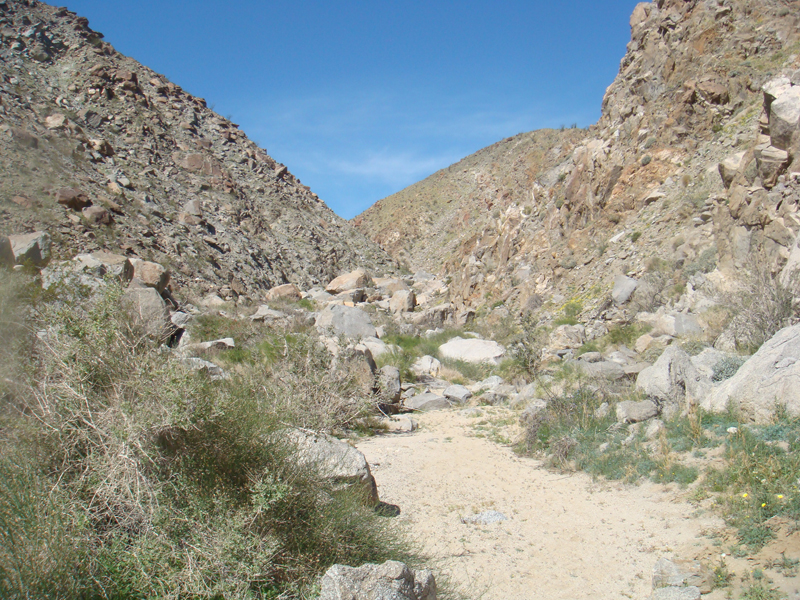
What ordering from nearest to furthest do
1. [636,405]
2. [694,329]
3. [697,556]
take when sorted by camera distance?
[697,556]
[636,405]
[694,329]

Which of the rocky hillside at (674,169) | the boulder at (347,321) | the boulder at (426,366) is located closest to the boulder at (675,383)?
the rocky hillside at (674,169)

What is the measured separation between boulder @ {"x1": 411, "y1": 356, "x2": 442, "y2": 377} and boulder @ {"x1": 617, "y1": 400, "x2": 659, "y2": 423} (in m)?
6.79

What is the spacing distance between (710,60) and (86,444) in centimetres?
1715

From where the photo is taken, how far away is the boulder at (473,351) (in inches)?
577

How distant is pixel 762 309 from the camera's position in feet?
23.4

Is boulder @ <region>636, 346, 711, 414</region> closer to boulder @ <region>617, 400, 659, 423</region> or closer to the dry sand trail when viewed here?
boulder @ <region>617, 400, 659, 423</region>

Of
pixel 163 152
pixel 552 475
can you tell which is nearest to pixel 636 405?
pixel 552 475

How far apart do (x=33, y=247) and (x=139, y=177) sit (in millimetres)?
10228

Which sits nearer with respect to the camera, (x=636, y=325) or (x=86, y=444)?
(x=86, y=444)

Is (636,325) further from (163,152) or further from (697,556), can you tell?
(163,152)

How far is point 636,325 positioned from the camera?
445 inches

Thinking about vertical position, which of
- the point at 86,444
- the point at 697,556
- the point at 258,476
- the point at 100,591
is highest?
the point at 86,444

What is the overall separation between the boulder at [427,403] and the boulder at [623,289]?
203 inches

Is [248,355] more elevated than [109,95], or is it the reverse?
[109,95]
